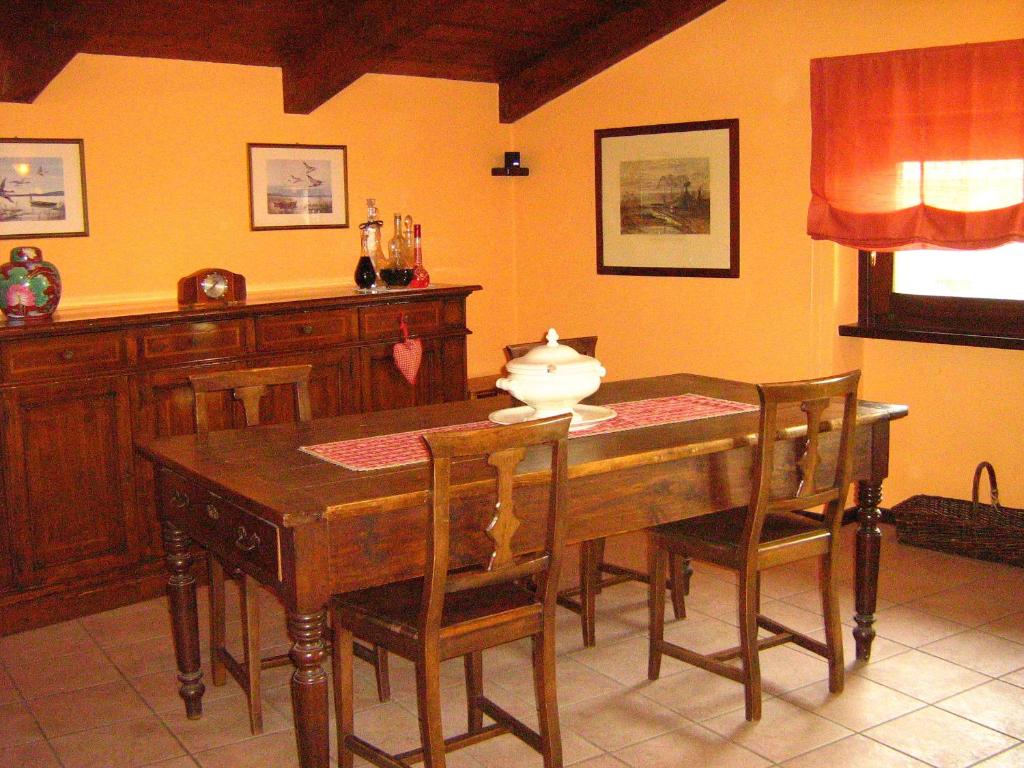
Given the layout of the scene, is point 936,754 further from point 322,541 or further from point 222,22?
point 222,22

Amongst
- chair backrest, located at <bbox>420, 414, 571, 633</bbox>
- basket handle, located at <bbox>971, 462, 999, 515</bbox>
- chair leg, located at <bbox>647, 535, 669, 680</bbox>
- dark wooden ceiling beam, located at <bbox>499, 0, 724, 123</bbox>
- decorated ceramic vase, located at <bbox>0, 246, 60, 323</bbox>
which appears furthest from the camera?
dark wooden ceiling beam, located at <bbox>499, 0, 724, 123</bbox>

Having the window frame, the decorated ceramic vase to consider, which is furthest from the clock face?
the window frame

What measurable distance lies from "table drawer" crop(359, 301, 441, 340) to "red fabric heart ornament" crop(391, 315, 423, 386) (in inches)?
1.3

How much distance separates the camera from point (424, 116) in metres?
5.60

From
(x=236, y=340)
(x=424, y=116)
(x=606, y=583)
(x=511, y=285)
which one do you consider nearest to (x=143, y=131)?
(x=236, y=340)

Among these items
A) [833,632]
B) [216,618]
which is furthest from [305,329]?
[833,632]

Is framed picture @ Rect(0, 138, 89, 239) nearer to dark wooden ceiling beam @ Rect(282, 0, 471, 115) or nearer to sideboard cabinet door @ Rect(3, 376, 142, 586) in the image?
sideboard cabinet door @ Rect(3, 376, 142, 586)

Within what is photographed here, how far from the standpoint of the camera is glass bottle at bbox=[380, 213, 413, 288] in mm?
5109

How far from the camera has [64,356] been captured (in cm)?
402

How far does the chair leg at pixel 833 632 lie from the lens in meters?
3.25

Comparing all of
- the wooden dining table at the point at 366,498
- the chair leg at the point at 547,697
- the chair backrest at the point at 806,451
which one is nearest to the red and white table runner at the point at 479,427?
the wooden dining table at the point at 366,498

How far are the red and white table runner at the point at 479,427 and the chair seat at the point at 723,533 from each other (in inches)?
12.3

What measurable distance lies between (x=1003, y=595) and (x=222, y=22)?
146 inches

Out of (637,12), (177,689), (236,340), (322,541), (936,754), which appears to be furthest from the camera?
(637,12)
